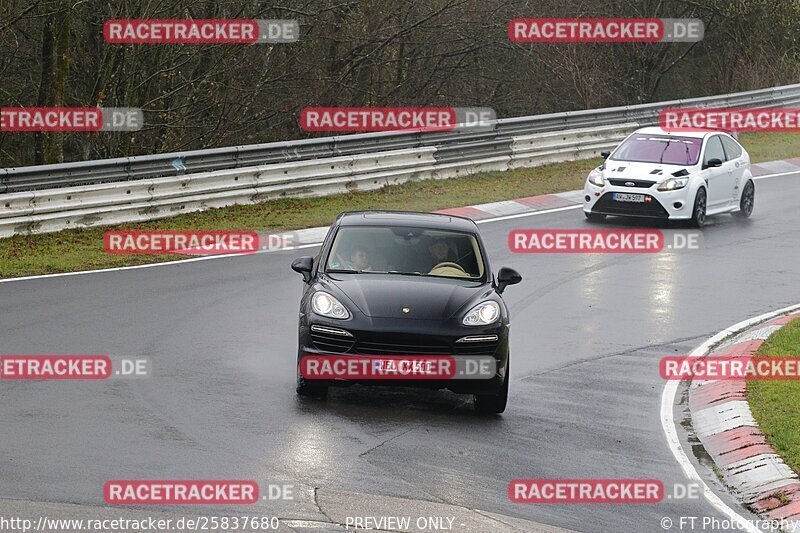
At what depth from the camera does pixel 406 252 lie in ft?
38.5

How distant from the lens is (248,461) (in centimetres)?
894

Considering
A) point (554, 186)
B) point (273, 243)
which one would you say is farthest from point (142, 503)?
point (554, 186)

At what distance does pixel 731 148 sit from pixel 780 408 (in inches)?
514

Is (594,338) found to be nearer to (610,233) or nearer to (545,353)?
(545,353)

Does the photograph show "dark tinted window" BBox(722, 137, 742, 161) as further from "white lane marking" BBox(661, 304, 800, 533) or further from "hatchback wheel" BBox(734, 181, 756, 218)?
"white lane marking" BBox(661, 304, 800, 533)

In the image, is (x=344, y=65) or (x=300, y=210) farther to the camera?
(x=344, y=65)

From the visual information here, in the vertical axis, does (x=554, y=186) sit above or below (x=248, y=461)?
above

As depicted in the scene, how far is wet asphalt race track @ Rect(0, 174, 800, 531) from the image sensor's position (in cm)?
860

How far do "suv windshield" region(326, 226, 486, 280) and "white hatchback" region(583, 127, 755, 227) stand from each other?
10.0 m

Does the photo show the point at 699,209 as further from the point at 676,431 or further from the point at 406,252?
the point at 676,431

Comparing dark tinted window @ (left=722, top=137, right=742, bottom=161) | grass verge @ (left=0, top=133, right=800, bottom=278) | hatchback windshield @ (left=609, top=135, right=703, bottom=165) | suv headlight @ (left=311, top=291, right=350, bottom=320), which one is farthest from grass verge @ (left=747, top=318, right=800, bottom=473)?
dark tinted window @ (left=722, top=137, right=742, bottom=161)

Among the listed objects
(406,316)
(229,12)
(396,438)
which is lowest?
(396,438)

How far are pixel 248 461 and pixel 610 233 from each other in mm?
12969

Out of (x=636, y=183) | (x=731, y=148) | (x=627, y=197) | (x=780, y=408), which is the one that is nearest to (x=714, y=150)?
(x=731, y=148)
